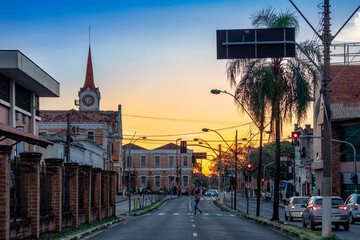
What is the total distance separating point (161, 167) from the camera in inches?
4921

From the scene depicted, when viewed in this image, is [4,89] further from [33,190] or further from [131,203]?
[131,203]

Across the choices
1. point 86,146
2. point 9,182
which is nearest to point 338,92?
point 86,146

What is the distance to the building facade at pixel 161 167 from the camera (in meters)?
124

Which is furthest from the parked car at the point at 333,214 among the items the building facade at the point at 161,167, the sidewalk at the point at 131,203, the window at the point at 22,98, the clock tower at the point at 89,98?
the building facade at the point at 161,167

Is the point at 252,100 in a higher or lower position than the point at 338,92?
lower

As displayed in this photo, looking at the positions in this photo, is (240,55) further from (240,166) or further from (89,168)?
(240,166)

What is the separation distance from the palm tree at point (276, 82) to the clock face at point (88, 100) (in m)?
58.2

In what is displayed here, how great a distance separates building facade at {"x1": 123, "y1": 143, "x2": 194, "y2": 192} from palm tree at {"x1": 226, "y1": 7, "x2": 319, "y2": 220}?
89.5 metres

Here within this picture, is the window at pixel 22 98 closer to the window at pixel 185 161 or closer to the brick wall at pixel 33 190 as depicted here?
the brick wall at pixel 33 190

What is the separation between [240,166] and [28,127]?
3077 inches

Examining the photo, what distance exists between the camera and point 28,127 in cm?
4044

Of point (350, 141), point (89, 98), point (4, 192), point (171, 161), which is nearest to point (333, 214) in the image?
point (4, 192)

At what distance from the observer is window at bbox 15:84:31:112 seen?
38.1 metres

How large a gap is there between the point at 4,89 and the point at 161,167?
90654 millimetres
